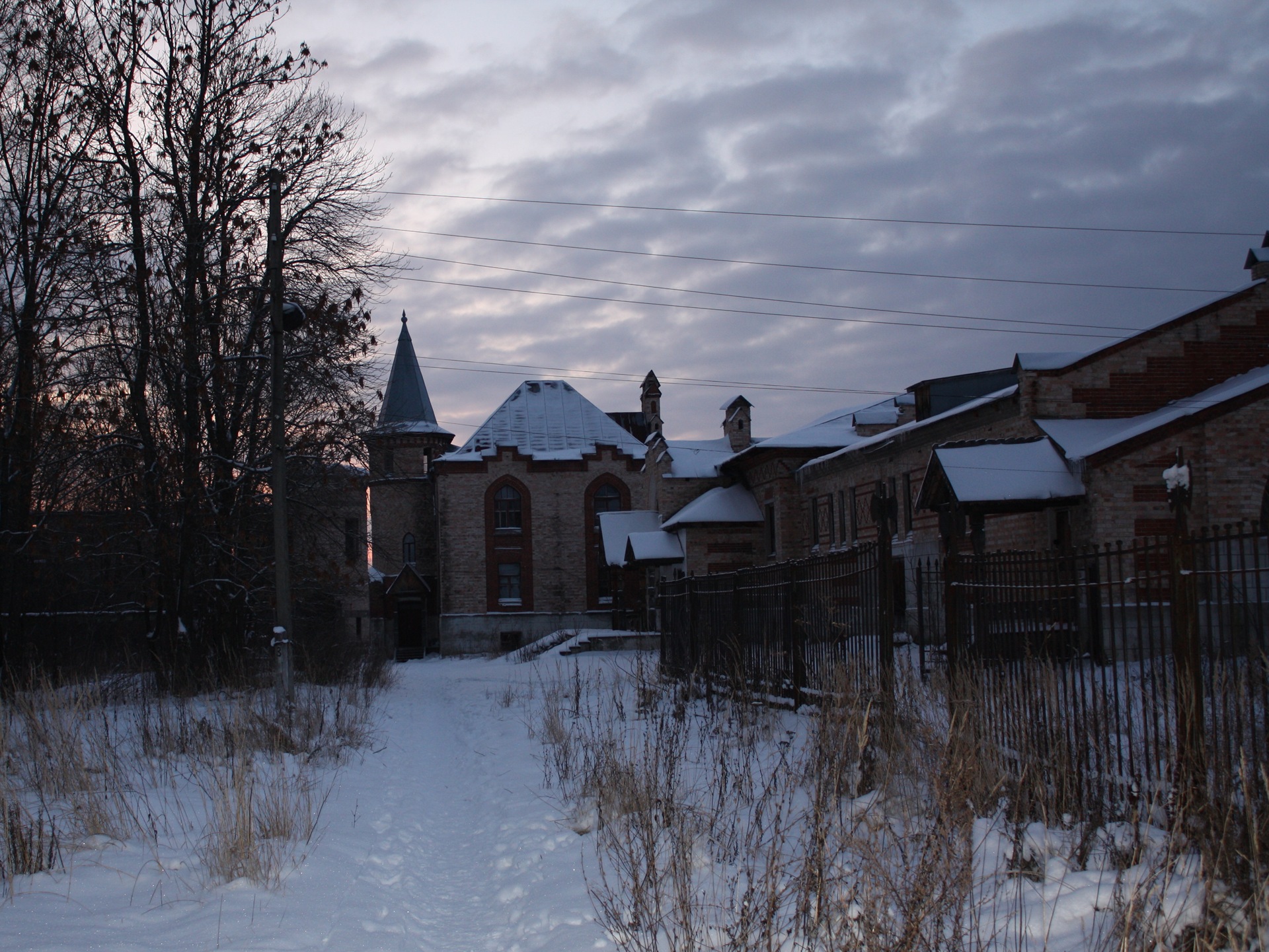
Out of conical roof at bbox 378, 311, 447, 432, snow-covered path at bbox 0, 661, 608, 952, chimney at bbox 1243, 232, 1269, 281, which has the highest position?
conical roof at bbox 378, 311, 447, 432

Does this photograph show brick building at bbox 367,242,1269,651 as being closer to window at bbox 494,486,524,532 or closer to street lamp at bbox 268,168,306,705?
window at bbox 494,486,524,532

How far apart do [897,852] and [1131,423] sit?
17.1 metres

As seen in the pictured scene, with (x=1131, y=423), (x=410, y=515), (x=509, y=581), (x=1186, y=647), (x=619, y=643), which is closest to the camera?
(x=1186, y=647)

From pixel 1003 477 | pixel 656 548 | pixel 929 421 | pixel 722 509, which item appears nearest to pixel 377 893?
pixel 1003 477

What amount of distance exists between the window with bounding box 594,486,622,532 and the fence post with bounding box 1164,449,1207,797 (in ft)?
144

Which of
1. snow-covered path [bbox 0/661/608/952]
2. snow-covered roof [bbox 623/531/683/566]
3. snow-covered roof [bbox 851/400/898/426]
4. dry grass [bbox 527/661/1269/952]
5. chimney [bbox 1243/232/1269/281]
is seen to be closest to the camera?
dry grass [bbox 527/661/1269/952]

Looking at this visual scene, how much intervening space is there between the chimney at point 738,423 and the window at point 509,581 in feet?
40.9

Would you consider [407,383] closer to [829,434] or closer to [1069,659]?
[829,434]

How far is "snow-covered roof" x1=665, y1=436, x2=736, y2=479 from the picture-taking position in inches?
1594

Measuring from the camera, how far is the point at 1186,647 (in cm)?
544

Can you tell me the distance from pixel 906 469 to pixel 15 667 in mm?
20159

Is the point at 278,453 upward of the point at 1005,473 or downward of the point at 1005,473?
upward

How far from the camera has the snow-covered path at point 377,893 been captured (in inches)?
198

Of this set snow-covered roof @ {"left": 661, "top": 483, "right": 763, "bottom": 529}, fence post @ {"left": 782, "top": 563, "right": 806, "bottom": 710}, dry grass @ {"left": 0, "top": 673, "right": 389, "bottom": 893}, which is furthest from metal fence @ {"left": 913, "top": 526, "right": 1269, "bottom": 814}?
snow-covered roof @ {"left": 661, "top": 483, "right": 763, "bottom": 529}
